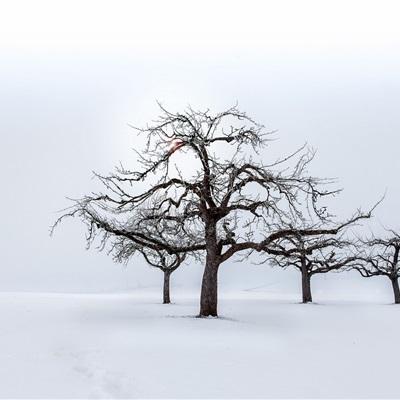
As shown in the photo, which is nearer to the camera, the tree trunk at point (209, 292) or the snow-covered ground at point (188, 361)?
the snow-covered ground at point (188, 361)

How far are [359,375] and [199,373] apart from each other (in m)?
3.08

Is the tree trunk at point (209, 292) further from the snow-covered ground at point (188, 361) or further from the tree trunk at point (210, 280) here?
the snow-covered ground at point (188, 361)

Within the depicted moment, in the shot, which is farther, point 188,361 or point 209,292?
point 209,292

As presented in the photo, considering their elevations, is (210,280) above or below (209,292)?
above

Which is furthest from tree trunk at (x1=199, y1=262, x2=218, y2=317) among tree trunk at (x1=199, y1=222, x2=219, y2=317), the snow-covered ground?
the snow-covered ground

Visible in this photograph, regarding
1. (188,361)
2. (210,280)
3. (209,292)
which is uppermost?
(210,280)

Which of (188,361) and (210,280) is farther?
(210,280)

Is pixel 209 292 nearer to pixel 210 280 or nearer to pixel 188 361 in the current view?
pixel 210 280

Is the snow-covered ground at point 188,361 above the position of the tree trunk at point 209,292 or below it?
below

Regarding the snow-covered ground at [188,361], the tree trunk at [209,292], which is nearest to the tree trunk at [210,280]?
the tree trunk at [209,292]

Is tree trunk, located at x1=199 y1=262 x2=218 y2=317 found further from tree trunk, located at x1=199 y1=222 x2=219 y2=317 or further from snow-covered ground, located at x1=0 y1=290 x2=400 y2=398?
snow-covered ground, located at x1=0 y1=290 x2=400 y2=398

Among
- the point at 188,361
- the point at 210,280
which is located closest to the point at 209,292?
the point at 210,280

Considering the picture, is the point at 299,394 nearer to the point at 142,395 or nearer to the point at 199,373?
the point at 199,373

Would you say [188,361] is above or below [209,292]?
below
